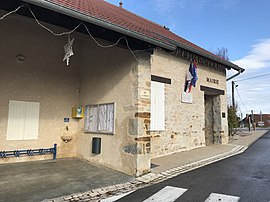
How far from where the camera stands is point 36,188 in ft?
12.7

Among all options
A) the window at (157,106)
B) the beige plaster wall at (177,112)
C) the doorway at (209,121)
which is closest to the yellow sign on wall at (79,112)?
the window at (157,106)

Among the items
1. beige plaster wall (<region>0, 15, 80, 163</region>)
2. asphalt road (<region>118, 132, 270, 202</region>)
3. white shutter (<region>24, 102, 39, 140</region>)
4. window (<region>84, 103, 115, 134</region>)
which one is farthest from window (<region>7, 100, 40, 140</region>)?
asphalt road (<region>118, 132, 270, 202</region>)

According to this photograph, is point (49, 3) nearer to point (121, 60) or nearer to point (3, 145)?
point (121, 60)

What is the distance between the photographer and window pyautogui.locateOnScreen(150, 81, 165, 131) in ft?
23.3

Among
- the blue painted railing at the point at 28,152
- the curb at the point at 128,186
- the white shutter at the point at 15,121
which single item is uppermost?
the white shutter at the point at 15,121

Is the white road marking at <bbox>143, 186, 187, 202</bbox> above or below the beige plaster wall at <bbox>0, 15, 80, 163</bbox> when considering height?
below

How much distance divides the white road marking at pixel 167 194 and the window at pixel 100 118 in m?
2.17

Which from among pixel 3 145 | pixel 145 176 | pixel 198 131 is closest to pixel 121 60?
pixel 145 176

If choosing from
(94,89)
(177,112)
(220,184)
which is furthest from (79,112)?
(220,184)

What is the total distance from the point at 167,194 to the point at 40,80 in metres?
5.23

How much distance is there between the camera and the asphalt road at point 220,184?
3.46 meters

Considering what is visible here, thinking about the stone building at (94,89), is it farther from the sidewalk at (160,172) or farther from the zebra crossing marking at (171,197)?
the zebra crossing marking at (171,197)

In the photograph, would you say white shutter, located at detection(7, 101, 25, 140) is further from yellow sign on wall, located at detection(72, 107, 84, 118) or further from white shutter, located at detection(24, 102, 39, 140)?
yellow sign on wall, located at detection(72, 107, 84, 118)

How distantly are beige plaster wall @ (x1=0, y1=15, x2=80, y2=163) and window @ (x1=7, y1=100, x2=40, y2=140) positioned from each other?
4.8 inches
